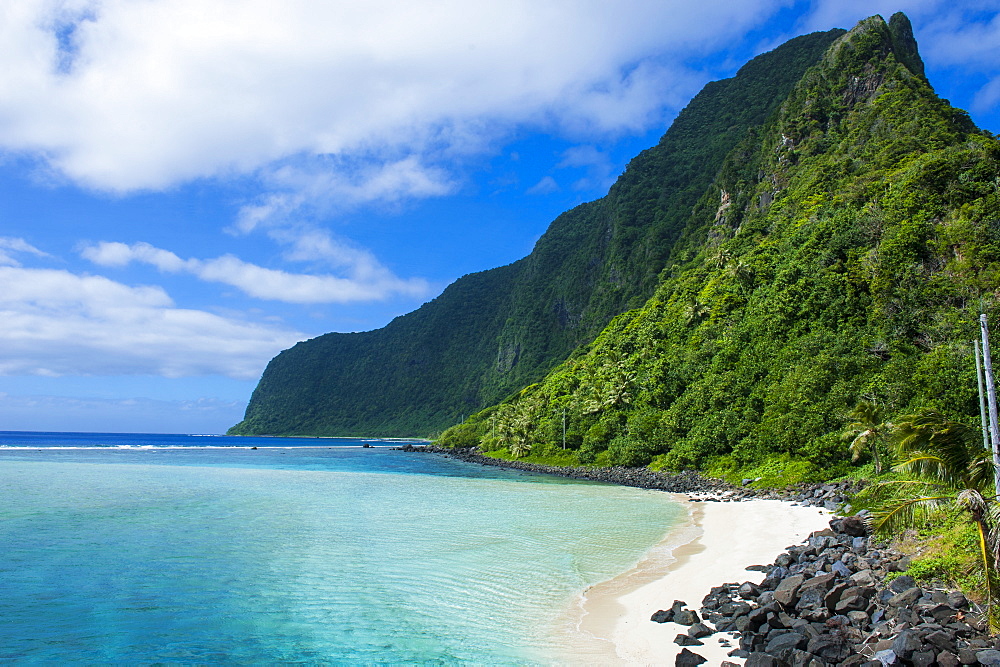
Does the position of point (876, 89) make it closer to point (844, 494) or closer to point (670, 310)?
point (670, 310)

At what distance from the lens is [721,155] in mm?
123250

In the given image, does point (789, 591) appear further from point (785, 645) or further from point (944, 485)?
point (944, 485)

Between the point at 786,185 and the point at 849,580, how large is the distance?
246ft

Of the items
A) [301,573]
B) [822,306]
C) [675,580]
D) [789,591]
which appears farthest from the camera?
[822,306]

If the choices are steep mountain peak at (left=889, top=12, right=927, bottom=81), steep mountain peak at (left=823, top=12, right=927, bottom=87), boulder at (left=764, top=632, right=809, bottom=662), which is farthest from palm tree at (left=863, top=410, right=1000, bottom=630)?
steep mountain peak at (left=889, top=12, right=927, bottom=81)

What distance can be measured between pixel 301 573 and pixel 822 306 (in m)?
40.4

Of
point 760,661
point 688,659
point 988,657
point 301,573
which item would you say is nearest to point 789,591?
point 760,661

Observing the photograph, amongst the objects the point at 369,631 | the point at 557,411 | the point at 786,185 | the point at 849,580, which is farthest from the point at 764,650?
the point at 786,185

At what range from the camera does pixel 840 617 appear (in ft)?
30.5

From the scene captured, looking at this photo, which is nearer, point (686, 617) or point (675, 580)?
point (686, 617)

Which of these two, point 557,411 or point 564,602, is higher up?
point 557,411

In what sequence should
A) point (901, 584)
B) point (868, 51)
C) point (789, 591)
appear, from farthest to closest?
point (868, 51)
point (789, 591)
point (901, 584)

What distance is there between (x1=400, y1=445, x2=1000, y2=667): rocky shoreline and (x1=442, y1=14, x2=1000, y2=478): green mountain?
21.8 meters

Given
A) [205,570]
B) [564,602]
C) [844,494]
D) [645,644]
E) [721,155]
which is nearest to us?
[645,644]
